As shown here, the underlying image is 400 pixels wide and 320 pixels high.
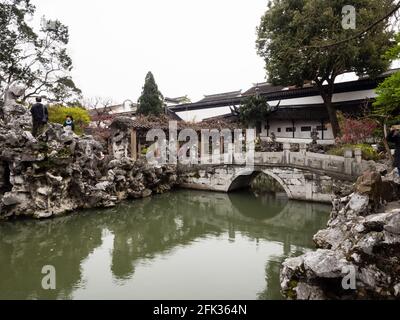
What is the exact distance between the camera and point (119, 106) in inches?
1458

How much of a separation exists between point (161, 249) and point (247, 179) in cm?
908

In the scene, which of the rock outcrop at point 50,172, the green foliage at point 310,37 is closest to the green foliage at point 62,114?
the rock outcrop at point 50,172

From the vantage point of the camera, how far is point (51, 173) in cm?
1082

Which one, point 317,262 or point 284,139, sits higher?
point 284,139

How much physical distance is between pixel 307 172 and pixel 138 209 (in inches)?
275

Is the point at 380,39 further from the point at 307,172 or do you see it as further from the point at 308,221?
the point at 308,221

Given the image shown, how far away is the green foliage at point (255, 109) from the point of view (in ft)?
65.1

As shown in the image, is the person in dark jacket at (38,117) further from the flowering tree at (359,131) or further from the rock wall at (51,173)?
the flowering tree at (359,131)

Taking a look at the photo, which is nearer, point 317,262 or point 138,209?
point 317,262

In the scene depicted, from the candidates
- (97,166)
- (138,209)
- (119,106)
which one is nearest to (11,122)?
(97,166)

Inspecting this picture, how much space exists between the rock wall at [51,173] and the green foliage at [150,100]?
11092 millimetres

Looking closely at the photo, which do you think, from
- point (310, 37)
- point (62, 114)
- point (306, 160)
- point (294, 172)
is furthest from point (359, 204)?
point (62, 114)

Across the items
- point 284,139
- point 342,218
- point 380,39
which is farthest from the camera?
point 284,139
